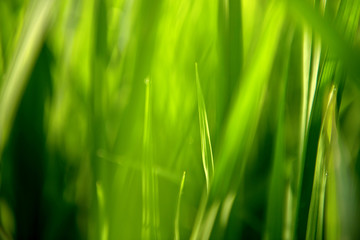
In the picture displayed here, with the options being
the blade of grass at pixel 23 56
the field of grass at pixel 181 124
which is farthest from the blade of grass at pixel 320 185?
the blade of grass at pixel 23 56

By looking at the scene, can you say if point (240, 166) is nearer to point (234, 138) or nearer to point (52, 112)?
point (234, 138)

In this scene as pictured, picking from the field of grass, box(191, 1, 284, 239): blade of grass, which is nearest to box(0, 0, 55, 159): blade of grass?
the field of grass

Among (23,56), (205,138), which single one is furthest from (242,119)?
(23,56)

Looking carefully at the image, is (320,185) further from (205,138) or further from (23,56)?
(23,56)

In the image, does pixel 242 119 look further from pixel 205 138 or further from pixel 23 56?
pixel 23 56

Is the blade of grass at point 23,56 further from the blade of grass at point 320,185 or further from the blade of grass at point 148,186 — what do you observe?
the blade of grass at point 320,185

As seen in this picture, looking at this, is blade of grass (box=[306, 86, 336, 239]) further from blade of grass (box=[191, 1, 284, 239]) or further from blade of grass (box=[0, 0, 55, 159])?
blade of grass (box=[0, 0, 55, 159])

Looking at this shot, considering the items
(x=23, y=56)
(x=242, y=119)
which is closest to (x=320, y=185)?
(x=242, y=119)

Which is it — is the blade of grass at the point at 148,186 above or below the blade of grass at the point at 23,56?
below
